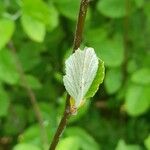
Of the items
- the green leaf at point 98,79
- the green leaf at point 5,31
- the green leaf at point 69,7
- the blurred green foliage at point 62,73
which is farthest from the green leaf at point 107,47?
the green leaf at point 98,79

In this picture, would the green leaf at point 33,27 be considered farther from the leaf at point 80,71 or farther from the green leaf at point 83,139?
the leaf at point 80,71

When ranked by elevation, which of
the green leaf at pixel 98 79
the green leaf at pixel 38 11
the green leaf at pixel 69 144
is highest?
the green leaf at pixel 98 79

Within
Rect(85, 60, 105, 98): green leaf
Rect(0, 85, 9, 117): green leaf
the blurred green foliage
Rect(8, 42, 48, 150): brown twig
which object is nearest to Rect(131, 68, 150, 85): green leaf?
the blurred green foliage

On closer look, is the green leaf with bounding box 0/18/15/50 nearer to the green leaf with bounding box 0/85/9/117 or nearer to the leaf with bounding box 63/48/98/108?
the green leaf with bounding box 0/85/9/117

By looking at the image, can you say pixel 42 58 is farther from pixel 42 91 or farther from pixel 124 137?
pixel 124 137

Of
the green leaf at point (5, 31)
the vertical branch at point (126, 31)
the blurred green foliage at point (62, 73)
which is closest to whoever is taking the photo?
the green leaf at point (5, 31)
